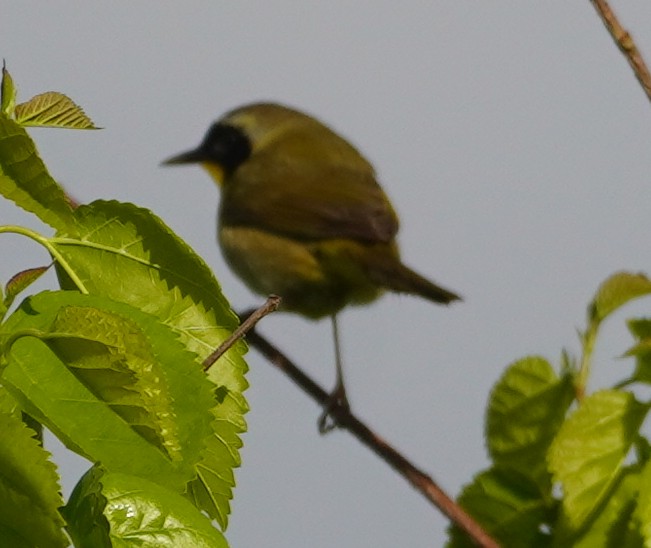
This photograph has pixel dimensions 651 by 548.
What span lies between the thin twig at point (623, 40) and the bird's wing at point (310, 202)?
7.92 ft

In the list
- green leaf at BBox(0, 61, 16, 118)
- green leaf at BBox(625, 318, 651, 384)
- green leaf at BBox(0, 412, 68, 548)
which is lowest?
green leaf at BBox(0, 412, 68, 548)

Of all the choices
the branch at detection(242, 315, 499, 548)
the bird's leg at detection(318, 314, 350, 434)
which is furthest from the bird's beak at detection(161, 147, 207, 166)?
the branch at detection(242, 315, 499, 548)

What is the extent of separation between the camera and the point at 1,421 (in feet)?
4.41

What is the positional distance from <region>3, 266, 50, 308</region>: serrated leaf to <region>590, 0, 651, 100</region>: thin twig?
0.81 m

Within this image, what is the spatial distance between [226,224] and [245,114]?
1087 mm

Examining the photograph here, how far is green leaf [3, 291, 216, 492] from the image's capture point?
4.56 ft

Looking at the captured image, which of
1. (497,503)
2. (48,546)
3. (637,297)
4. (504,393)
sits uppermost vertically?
(637,297)

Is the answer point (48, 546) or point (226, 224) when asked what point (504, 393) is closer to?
point (48, 546)

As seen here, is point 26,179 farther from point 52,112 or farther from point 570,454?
point 570,454

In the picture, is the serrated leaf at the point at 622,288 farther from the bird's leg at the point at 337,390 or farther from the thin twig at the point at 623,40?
the bird's leg at the point at 337,390

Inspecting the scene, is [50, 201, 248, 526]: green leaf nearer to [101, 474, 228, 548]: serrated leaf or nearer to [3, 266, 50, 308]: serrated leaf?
[3, 266, 50, 308]: serrated leaf

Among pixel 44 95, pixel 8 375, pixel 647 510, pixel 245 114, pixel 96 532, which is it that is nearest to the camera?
pixel 96 532

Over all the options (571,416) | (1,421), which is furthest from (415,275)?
(1,421)

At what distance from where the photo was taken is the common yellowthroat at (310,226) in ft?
13.8
